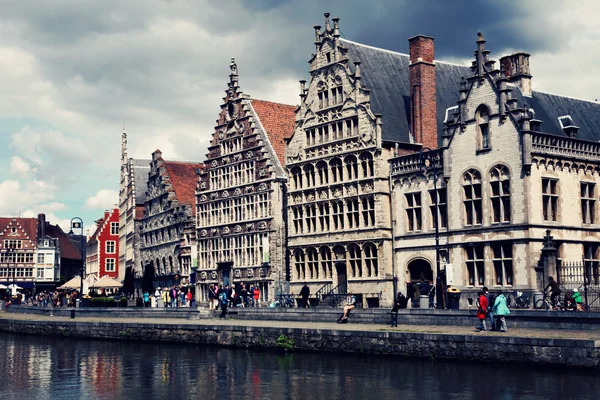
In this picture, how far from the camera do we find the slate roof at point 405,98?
159ft

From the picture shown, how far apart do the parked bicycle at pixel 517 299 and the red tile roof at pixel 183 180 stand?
117ft

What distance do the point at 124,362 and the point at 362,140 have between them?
22.0 m

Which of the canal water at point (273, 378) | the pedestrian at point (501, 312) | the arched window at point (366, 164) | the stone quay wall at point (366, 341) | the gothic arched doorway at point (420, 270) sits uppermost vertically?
the arched window at point (366, 164)

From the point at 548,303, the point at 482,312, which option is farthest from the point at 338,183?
the point at 482,312

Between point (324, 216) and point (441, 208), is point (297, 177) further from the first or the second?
point (441, 208)

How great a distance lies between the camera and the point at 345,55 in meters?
49.9

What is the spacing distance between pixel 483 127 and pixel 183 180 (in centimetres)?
3724

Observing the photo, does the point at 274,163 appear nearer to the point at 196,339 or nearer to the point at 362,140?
the point at 362,140

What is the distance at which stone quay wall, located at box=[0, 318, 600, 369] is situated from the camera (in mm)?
23844

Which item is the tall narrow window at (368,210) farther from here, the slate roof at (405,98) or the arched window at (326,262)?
the slate roof at (405,98)

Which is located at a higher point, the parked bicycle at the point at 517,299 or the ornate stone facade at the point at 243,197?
the ornate stone facade at the point at 243,197

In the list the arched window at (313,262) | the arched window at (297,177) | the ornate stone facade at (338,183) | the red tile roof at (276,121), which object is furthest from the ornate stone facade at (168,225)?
the arched window at (313,262)

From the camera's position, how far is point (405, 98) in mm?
52469

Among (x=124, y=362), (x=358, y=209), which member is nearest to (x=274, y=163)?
(x=358, y=209)
